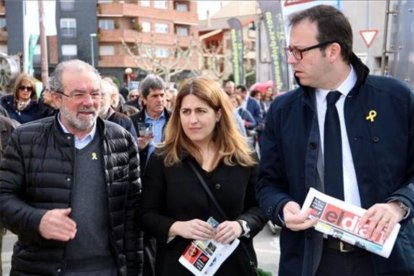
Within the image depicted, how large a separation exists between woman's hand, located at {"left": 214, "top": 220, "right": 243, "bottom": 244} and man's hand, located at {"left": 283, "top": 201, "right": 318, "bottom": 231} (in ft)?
→ 1.80

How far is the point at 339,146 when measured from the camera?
230 cm

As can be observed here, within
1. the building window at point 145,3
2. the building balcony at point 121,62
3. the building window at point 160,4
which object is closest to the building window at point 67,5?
the building window at point 145,3

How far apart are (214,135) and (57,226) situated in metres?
1.11

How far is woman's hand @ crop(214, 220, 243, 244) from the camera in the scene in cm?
277

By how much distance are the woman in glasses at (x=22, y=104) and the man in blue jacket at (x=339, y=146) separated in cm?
534

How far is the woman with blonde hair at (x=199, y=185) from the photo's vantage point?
9.43 feet

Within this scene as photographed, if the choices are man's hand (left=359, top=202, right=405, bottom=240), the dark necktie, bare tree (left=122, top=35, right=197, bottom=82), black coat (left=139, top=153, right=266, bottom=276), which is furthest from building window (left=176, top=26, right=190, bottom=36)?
man's hand (left=359, top=202, right=405, bottom=240)

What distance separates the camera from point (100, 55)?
46406mm

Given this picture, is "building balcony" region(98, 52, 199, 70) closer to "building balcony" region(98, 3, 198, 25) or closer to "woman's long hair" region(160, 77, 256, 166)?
"building balcony" region(98, 3, 198, 25)

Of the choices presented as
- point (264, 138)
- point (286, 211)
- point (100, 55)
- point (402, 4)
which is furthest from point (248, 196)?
point (100, 55)

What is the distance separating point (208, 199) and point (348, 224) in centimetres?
92

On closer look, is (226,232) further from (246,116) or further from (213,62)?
(213,62)

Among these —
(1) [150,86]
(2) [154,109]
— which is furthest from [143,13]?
(2) [154,109]

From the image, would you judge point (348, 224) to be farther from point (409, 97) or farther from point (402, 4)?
point (402, 4)
